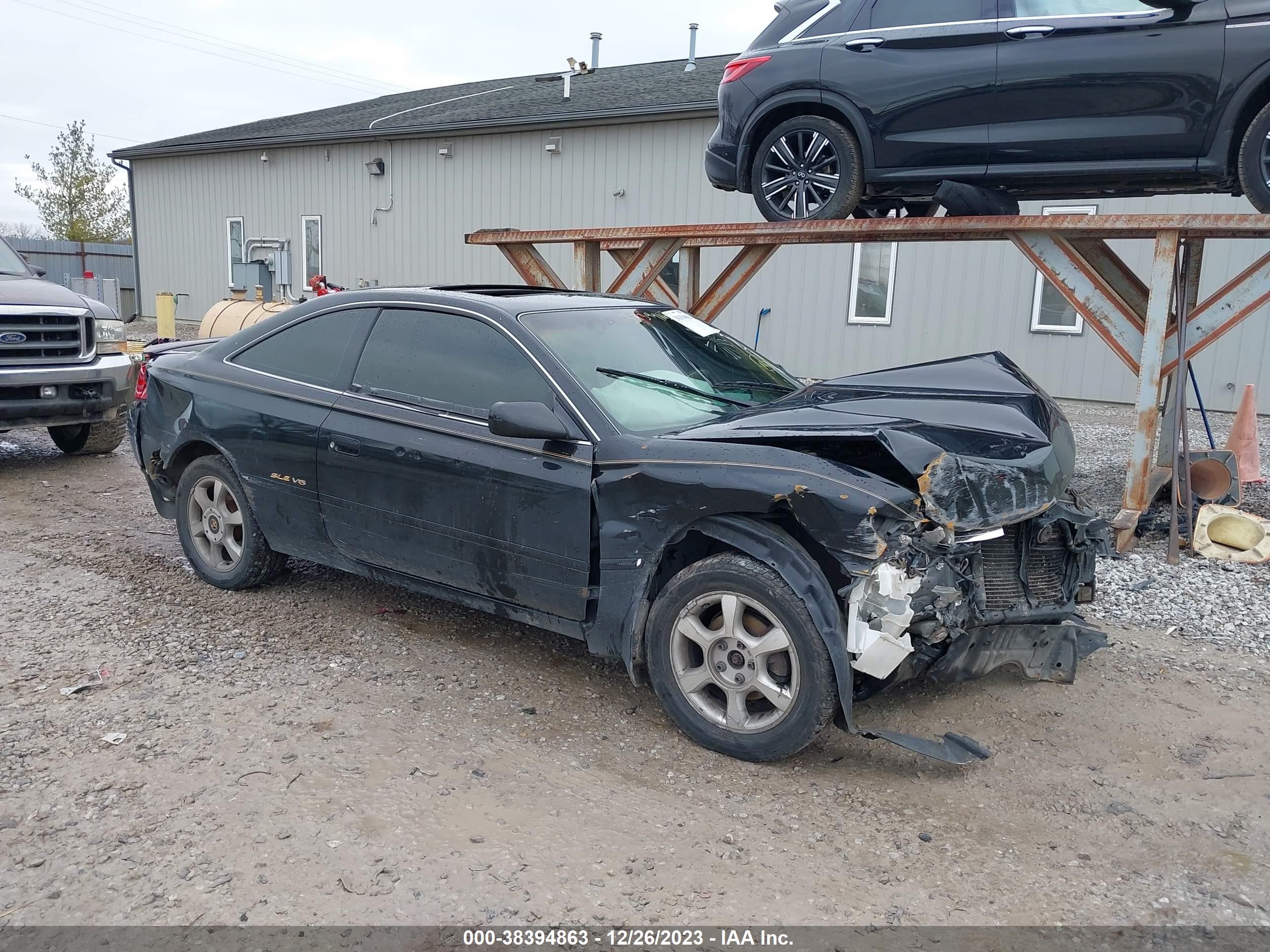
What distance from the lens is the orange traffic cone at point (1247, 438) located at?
25.0 feet

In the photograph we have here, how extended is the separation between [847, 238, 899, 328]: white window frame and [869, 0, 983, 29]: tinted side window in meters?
7.80

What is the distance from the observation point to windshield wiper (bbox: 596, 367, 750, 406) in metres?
4.01

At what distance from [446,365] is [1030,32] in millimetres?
4334

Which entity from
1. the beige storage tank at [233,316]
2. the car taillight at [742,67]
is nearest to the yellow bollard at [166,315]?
the beige storage tank at [233,316]

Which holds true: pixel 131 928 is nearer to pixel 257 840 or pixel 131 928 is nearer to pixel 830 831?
pixel 257 840

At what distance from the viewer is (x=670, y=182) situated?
1570cm

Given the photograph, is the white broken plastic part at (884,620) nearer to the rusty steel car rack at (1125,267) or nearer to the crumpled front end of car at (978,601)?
the crumpled front end of car at (978,601)

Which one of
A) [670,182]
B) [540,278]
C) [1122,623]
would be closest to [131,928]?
[1122,623]

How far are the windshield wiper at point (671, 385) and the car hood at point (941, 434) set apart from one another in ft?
0.48

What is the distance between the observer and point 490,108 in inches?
744

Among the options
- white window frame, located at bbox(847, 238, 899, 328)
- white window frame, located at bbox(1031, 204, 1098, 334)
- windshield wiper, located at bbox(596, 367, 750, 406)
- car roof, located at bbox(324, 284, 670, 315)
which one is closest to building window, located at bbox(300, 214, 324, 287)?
white window frame, located at bbox(847, 238, 899, 328)

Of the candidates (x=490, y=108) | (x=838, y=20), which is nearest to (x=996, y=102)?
(x=838, y=20)

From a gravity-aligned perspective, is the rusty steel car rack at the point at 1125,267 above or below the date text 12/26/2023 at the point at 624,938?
above

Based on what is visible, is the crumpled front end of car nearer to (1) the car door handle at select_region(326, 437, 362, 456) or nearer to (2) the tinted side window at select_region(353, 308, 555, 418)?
(2) the tinted side window at select_region(353, 308, 555, 418)
